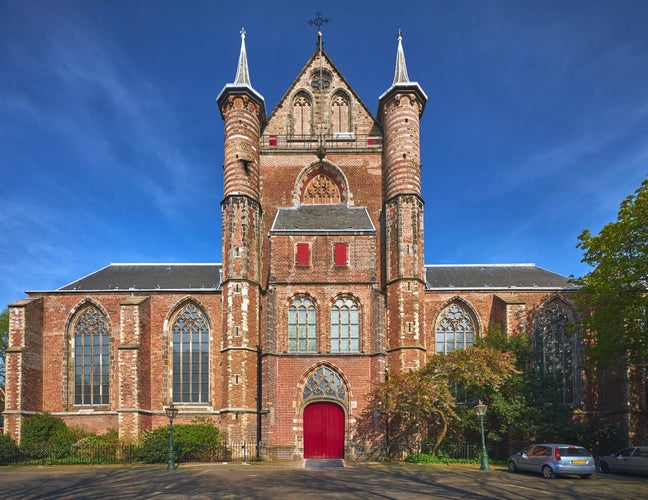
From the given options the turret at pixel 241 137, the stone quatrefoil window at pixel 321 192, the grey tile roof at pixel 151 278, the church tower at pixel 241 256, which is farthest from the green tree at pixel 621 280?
the grey tile roof at pixel 151 278

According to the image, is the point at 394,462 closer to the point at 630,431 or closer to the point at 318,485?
the point at 318,485

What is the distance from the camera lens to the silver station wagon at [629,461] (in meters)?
19.8

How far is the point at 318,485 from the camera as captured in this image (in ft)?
54.6

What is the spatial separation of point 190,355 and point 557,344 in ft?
69.0

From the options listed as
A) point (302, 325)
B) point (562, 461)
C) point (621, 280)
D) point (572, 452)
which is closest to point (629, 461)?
point (572, 452)

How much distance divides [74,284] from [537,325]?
2737 cm

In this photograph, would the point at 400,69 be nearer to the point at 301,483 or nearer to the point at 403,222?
the point at 403,222

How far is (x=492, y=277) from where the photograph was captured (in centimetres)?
3294

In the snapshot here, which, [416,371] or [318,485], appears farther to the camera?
[416,371]

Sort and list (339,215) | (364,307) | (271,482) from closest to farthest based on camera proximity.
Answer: (271,482) → (364,307) → (339,215)

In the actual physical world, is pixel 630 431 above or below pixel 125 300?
below

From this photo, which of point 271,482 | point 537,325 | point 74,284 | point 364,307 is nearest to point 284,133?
point 364,307

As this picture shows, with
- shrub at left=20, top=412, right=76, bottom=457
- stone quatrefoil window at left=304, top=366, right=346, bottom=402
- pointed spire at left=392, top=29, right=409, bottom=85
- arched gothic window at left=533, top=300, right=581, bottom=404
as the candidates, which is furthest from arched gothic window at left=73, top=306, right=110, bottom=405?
arched gothic window at left=533, top=300, right=581, bottom=404

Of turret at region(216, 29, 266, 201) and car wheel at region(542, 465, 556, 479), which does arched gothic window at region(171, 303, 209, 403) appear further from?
car wheel at region(542, 465, 556, 479)
